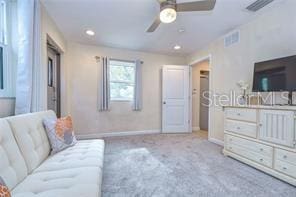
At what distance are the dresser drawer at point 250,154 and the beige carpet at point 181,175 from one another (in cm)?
14

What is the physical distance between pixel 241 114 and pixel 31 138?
279 cm

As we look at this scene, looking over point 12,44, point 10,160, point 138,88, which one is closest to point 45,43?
point 12,44

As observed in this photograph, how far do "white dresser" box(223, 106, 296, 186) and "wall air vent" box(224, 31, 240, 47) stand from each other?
144 centimetres

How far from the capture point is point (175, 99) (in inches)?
211

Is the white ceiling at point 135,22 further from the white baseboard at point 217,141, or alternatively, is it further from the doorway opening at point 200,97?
the white baseboard at point 217,141

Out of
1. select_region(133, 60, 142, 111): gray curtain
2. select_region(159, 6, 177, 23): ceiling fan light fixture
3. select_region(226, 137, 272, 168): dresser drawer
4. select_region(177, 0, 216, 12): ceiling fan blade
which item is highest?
select_region(177, 0, 216, 12): ceiling fan blade

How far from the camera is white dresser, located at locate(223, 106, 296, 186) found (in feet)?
6.82

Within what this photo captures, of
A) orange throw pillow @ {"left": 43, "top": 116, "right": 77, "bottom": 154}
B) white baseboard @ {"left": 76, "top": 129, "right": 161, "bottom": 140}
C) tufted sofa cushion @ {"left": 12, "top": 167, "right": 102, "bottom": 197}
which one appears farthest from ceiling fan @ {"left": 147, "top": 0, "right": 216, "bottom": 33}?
white baseboard @ {"left": 76, "top": 129, "right": 161, "bottom": 140}

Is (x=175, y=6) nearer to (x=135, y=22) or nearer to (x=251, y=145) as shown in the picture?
(x=135, y=22)

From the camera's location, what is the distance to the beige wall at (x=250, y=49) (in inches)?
99.7

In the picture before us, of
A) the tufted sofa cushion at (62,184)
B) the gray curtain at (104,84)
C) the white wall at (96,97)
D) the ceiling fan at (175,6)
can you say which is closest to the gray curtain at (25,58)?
the tufted sofa cushion at (62,184)

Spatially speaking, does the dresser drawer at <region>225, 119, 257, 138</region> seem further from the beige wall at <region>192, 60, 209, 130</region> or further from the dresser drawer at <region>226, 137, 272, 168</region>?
the beige wall at <region>192, 60, 209, 130</region>

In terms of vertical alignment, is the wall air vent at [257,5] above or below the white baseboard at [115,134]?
above

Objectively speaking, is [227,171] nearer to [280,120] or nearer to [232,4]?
[280,120]
